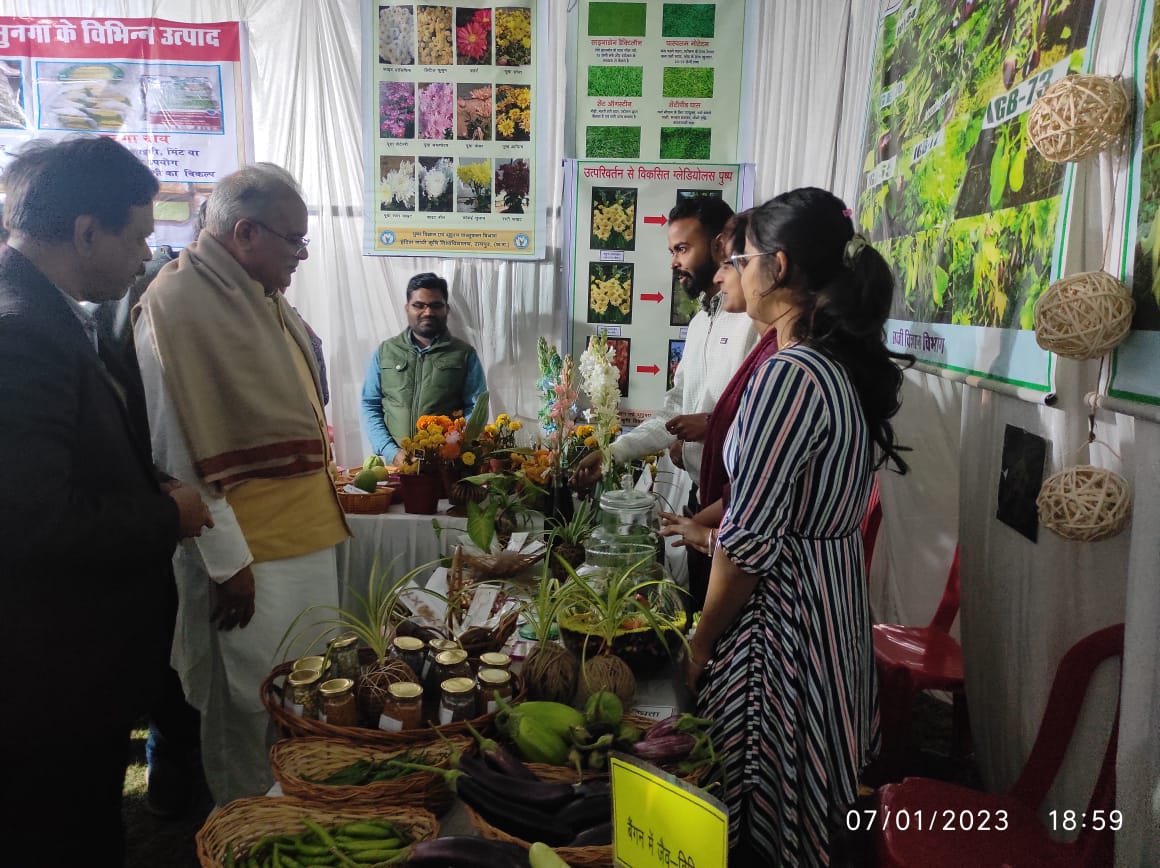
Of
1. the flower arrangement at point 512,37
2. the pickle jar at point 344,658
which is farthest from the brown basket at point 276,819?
the flower arrangement at point 512,37

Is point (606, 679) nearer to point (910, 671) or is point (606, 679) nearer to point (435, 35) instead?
point (910, 671)

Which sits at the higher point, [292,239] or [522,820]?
[292,239]

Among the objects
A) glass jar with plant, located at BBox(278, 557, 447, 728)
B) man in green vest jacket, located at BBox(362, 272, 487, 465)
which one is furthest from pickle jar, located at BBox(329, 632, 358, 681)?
man in green vest jacket, located at BBox(362, 272, 487, 465)

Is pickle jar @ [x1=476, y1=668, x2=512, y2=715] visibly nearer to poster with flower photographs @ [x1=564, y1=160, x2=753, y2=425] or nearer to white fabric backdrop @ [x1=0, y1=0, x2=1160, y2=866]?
white fabric backdrop @ [x1=0, y1=0, x2=1160, y2=866]

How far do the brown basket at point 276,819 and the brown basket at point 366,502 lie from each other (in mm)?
1655

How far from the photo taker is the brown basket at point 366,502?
2.62m

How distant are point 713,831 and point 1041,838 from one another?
1.13 m

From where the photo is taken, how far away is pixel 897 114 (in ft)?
8.68

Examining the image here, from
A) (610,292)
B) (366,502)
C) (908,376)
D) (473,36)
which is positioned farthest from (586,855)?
(473,36)

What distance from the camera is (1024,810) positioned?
4.96 ft

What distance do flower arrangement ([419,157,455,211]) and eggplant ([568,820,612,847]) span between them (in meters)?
3.52

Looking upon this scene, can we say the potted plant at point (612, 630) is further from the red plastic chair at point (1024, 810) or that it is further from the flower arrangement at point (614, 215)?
the flower arrangement at point (614, 215)

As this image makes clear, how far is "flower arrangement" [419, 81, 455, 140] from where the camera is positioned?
386 cm

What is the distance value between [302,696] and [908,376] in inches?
94.2
